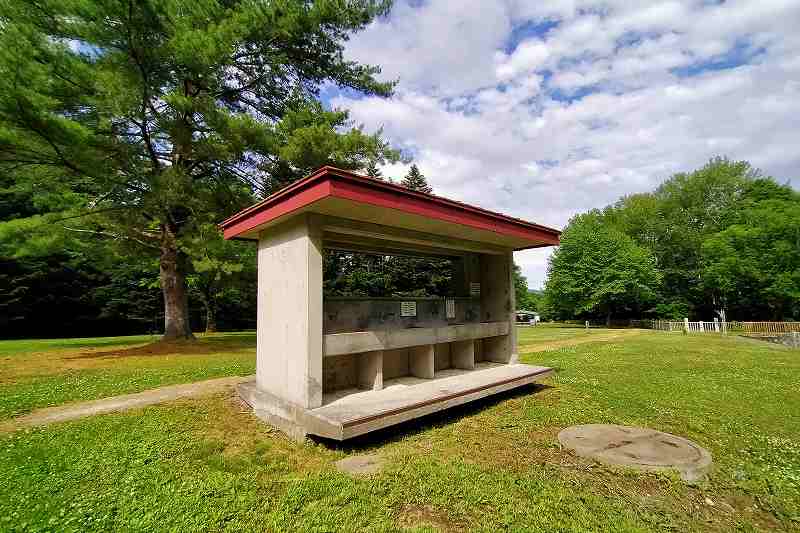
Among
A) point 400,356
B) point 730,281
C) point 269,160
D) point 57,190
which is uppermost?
point 269,160

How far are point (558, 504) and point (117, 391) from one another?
7834mm

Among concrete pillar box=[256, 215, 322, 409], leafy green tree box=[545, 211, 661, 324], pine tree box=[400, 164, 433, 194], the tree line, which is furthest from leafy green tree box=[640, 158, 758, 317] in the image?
concrete pillar box=[256, 215, 322, 409]

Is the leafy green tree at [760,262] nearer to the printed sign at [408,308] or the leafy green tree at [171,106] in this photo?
the leafy green tree at [171,106]

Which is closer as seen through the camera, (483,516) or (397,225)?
(483,516)

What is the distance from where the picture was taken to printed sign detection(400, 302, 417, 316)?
6.68 meters

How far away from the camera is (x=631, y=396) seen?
698 centimetres

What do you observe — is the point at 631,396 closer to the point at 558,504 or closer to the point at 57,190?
the point at 558,504

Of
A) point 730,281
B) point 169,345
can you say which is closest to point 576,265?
point 730,281

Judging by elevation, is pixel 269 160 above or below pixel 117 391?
above

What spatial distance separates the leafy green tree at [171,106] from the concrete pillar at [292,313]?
7585 millimetres

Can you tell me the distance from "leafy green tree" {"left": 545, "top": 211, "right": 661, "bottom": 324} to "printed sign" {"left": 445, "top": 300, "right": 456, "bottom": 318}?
101 feet

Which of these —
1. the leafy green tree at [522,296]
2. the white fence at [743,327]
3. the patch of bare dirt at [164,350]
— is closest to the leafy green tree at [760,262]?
the white fence at [743,327]

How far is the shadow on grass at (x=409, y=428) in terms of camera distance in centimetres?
447

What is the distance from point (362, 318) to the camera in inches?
242
